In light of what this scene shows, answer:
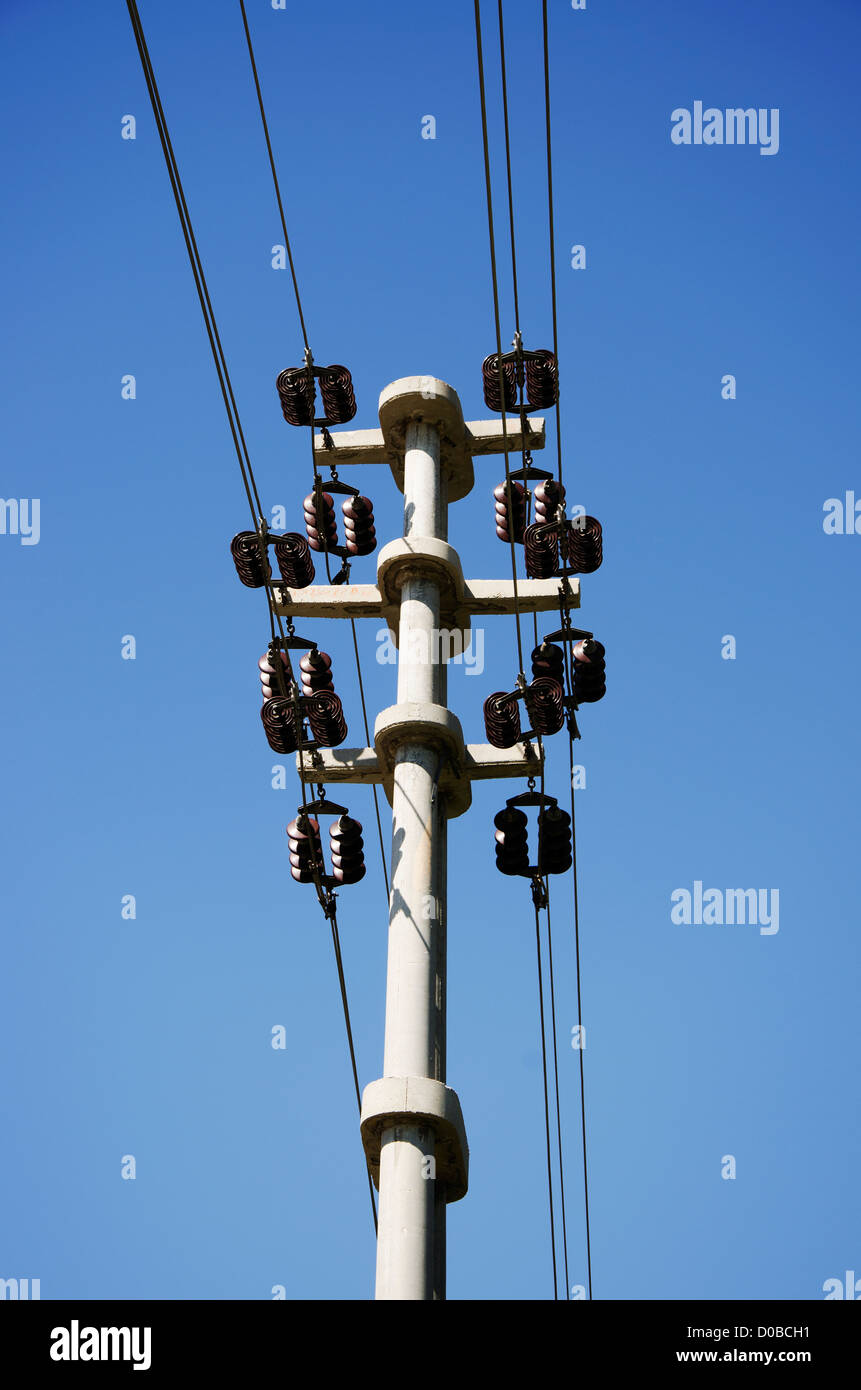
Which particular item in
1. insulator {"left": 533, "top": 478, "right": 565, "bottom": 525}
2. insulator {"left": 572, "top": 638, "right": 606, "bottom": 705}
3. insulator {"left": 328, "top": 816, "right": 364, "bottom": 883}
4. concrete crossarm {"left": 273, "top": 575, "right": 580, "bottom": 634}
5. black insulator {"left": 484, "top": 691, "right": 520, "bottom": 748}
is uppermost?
insulator {"left": 533, "top": 478, "right": 565, "bottom": 525}

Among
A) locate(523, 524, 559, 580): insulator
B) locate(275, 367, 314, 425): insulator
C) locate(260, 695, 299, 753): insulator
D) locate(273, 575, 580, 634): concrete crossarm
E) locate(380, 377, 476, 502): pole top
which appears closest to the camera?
locate(273, 575, 580, 634): concrete crossarm

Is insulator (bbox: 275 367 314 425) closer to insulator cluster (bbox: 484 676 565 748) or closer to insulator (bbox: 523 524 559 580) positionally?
insulator (bbox: 523 524 559 580)

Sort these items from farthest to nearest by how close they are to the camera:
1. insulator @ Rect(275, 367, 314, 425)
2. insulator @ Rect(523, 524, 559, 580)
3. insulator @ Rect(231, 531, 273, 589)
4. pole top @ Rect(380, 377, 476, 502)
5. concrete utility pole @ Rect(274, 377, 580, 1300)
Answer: insulator @ Rect(275, 367, 314, 425) → insulator @ Rect(231, 531, 273, 589) → insulator @ Rect(523, 524, 559, 580) → pole top @ Rect(380, 377, 476, 502) → concrete utility pole @ Rect(274, 377, 580, 1300)

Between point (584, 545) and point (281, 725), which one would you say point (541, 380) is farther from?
point (281, 725)

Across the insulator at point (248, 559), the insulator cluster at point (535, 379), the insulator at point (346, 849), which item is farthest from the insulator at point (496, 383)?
the insulator at point (346, 849)

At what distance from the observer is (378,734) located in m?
10.5

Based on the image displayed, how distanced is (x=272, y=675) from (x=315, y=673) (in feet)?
1.27

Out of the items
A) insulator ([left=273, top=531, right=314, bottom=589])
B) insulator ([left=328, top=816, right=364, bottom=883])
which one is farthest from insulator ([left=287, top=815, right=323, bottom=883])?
insulator ([left=273, top=531, right=314, bottom=589])

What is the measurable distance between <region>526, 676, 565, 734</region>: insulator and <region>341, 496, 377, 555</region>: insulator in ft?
7.62

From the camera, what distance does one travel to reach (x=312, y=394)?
12750mm

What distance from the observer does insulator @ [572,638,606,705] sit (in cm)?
1205

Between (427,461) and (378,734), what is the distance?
2.49 meters

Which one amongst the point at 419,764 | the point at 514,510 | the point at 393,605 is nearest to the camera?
the point at 419,764

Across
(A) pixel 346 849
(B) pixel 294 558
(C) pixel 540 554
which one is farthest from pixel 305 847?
(C) pixel 540 554
